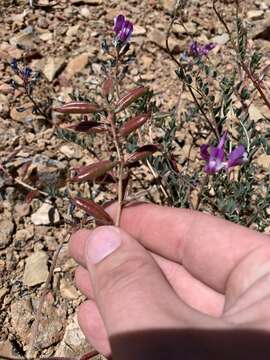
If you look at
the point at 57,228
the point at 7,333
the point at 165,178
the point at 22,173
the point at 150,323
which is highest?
the point at 150,323

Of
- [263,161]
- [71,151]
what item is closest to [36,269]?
[71,151]

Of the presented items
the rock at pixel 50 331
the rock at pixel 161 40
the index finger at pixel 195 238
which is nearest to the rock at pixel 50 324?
the rock at pixel 50 331

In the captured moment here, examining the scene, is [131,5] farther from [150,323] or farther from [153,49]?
[150,323]

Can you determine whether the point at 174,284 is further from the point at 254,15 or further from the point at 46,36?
the point at 254,15

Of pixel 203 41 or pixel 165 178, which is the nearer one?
pixel 165 178

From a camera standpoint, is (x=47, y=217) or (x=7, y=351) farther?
(x=47, y=217)

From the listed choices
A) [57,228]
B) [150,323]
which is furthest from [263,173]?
[150,323]
